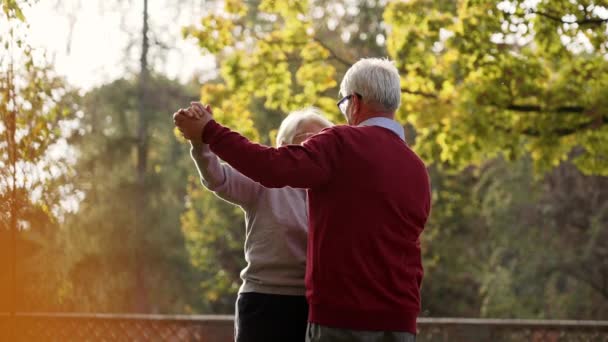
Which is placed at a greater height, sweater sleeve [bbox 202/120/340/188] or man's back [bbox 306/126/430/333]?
sweater sleeve [bbox 202/120/340/188]

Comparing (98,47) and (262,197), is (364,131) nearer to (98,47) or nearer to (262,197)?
(262,197)

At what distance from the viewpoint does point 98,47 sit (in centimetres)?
2009

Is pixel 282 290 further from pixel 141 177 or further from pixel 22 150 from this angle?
pixel 141 177

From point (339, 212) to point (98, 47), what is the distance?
18.2m

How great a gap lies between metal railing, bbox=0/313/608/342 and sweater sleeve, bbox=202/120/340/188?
191 inches

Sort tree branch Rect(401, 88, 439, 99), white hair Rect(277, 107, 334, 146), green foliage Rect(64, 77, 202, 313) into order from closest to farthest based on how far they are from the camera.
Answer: white hair Rect(277, 107, 334, 146), tree branch Rect(401, 88, 439, 99), green foliage Rect(64, 77, 202, 313)

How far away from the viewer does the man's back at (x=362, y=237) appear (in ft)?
9.14

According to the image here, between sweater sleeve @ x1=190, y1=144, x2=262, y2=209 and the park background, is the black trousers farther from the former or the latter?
the park background

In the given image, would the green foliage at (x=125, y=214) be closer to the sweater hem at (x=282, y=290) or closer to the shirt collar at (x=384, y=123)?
the sweater hem at (x=282, y=290)

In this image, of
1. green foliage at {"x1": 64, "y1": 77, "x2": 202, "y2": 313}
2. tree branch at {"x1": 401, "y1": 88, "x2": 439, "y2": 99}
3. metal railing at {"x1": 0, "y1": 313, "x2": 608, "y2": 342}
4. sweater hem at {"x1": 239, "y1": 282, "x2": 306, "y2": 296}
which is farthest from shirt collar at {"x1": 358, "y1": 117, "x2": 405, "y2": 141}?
green foliage at {"x1": 64, "y1": 77, "x2": 202, "y2": 313}

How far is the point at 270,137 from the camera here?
15.9 m

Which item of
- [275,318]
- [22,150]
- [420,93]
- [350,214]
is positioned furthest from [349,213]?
[420,93]

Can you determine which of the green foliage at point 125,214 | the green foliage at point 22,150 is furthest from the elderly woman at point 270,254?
the green foliage at point 125,214

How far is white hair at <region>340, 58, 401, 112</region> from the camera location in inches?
117
